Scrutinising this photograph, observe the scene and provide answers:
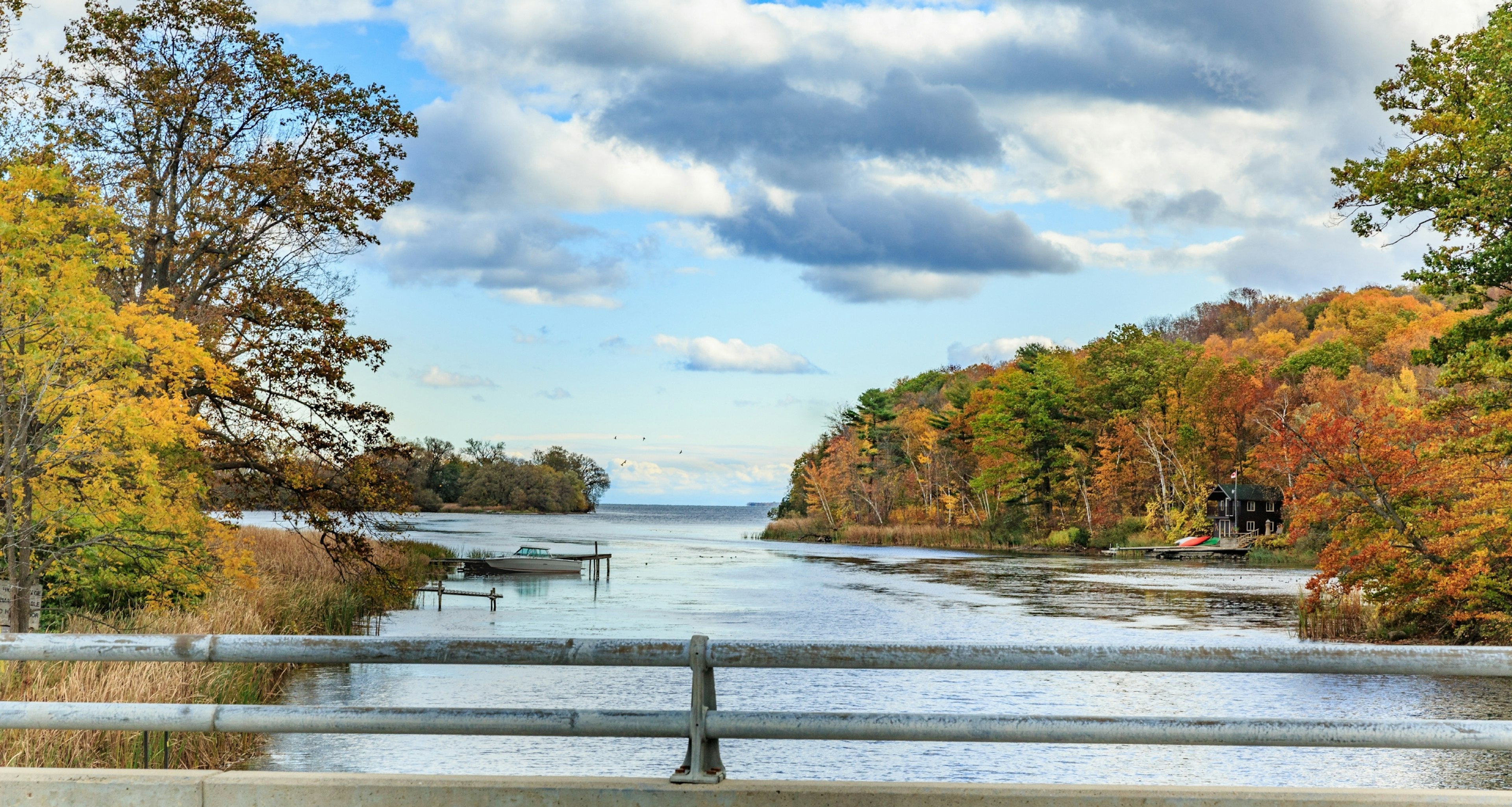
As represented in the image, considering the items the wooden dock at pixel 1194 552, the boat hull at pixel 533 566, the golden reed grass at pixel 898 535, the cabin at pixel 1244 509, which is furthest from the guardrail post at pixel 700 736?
the golden reed grass at pixel 898 535

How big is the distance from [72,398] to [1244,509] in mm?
86391

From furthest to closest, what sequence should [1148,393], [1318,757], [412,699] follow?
[1148,393] → [412,699] → [1318,757]

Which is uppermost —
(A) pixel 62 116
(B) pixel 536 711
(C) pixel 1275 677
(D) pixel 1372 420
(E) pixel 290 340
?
(A) pixel 62 116

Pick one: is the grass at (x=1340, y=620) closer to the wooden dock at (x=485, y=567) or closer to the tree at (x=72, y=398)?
the tree at (x=72, y=398)

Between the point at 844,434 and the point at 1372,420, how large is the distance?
3717 inches

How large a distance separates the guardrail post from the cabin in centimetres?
8549

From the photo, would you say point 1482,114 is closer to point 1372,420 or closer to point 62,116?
point 1372,420

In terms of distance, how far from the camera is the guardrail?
458 centimetres

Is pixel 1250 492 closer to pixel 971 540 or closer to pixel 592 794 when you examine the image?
pixel 971 540

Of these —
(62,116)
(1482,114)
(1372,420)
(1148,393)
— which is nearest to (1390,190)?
(1482,114)

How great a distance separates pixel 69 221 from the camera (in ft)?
51.1

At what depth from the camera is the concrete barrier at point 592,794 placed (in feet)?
14.5

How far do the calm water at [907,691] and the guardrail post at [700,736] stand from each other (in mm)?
2734

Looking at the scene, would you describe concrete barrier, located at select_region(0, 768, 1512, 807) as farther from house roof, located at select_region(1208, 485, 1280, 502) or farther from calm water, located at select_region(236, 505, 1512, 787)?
house roof, located at select_region(1208, 485, 1280, 502)
